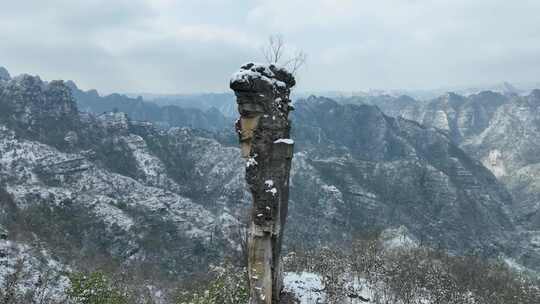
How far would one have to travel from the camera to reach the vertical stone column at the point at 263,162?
1474 inches

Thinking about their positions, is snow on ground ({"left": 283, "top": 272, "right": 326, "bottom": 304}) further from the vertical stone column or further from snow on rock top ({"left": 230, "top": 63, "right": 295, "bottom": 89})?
snow on rock top ({"left": 230, "top": 63, "right": 295, "bottom": 89})

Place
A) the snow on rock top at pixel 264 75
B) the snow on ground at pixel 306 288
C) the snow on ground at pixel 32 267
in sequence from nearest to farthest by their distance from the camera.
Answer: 1. the snow on rock top at pixel 264 75
2. the snow on ground at pixel 306 288
3. the snow on ground at pixel 32 267

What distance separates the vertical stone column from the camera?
37.4m

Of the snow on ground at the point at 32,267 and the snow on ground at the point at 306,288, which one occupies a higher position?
the snow on ground at the point at 306,288

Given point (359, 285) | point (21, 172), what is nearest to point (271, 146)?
point (359, 285)

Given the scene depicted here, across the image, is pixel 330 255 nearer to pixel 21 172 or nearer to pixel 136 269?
pixel 136 269

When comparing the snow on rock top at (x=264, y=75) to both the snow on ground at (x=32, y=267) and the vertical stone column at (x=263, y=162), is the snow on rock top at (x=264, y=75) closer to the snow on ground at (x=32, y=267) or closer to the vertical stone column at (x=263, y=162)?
the vertical stone column at (x=263, y=162)

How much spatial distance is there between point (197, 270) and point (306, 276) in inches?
4702

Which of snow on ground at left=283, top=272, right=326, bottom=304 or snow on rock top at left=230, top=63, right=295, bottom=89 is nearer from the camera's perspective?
snow on rock top at left=230, top=63, right=295, bottom=89

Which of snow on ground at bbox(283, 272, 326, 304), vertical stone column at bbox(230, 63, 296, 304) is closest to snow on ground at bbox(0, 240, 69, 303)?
snow on ground at bbox(283, 272, 326, 304)

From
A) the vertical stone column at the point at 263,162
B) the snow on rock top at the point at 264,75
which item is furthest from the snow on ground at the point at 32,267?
the snow on rock top at the point at 264,75

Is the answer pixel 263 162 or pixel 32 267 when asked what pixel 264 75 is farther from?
pixel 32 267

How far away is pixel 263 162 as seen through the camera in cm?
3769

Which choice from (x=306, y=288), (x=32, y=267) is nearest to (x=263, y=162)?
(x=306, y=288)
